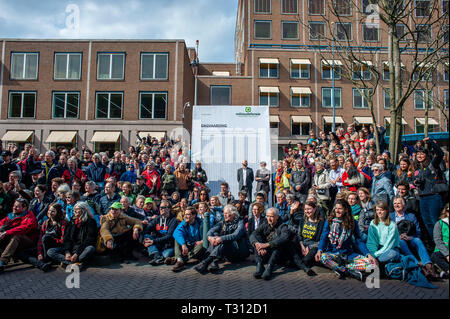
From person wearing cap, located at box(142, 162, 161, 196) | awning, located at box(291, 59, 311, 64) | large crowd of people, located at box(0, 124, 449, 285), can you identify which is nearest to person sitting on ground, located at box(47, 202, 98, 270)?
large crowd of people, located at box(0, 124, 449, 285)

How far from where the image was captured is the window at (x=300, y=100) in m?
33.8

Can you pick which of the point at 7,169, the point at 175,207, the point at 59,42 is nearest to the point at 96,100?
the point at 59,42

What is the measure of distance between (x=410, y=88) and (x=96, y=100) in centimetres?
2576

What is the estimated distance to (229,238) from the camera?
6.33 meters

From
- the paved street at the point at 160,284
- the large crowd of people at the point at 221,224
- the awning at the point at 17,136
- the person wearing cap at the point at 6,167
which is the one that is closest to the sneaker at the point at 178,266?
the large crowd of people at the point at 221,224

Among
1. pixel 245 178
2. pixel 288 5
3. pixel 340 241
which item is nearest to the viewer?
pixel 340 241

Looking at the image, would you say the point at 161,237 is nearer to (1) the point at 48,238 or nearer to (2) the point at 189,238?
(2) the point at 189,238

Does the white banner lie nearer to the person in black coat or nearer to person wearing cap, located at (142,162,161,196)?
the person in black coat

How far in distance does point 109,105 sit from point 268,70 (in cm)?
1638

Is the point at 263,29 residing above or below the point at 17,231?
above

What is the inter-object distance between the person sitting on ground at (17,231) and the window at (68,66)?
2535 centimetres

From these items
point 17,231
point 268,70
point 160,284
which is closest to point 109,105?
point 268,70

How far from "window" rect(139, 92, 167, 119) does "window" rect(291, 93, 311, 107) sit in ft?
44.0

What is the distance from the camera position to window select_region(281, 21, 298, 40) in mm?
36656
